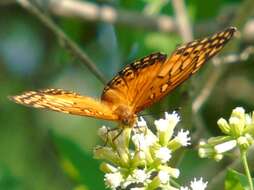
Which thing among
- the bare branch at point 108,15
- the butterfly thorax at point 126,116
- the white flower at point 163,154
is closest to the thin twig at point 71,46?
the butterfly thorax at point 126,116

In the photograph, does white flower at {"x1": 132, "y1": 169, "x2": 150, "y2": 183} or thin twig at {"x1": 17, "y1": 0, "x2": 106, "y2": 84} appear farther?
thin twig at {"x1": 17, "y1": 0, "x2": 106, "y2": 84}

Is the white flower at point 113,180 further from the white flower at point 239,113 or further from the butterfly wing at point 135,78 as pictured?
the white flower at point 239,113

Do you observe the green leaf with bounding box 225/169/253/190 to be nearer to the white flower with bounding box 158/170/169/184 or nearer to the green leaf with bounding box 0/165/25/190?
the white flower with bounding box 158/170/169/184

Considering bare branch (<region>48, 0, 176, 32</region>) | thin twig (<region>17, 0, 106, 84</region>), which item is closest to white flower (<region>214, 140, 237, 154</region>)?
thin twig (<region>17, 0, 106, 84</region>)

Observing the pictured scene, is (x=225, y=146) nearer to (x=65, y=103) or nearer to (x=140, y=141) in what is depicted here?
(x=140, y=141)

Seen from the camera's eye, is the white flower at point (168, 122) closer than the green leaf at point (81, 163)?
Yes

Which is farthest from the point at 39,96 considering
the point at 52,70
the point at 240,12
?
the point at 52,70

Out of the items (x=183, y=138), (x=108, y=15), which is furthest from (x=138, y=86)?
(x=108, y=15)
